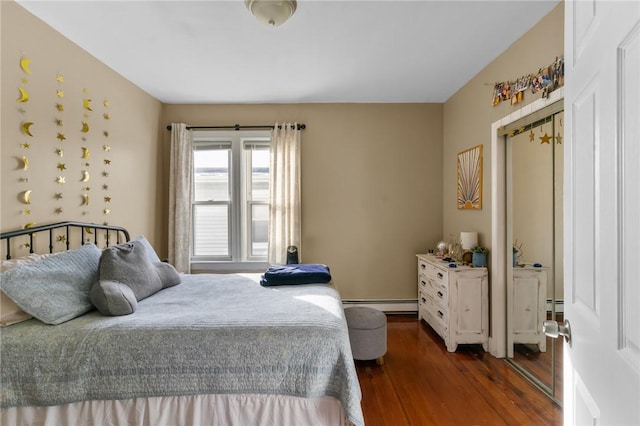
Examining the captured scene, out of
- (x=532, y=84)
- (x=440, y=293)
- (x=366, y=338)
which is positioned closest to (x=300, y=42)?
(x=532, y=84)

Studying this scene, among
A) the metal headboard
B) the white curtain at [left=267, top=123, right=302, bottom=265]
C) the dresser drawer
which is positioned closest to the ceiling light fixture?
the white curtain at [left=267, top=123, right=302, bottom=265]

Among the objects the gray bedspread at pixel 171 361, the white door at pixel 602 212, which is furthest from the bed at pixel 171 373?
the white door at pixel 602 212

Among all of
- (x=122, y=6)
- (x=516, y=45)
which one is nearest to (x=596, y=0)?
(x=516, y=45)

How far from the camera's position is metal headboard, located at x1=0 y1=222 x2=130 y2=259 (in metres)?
1.98

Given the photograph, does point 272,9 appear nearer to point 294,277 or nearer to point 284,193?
point 294,277

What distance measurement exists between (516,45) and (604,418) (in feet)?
8.87

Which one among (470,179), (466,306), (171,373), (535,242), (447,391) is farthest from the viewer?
(470,179)

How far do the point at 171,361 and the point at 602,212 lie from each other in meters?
1.76

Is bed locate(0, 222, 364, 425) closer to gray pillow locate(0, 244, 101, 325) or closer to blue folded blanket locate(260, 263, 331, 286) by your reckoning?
gray pillow locate(0, 244, 101, 325)

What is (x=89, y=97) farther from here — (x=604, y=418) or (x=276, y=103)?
(x=604, y=418)

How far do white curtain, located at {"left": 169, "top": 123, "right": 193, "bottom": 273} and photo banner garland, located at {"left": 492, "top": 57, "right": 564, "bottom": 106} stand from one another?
338cm

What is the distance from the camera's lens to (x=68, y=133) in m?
2.44

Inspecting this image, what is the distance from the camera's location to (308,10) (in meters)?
2.10

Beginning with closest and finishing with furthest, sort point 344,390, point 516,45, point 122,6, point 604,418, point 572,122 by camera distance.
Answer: point 604,418, point 572,122, point 344,390, point 122,6, point 516,45
